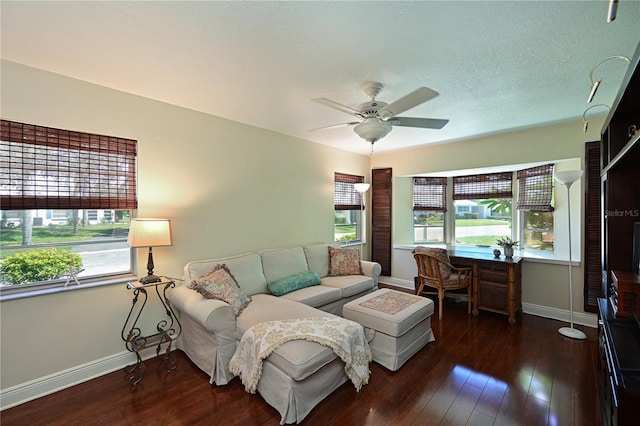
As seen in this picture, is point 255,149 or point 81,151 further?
point 255,149

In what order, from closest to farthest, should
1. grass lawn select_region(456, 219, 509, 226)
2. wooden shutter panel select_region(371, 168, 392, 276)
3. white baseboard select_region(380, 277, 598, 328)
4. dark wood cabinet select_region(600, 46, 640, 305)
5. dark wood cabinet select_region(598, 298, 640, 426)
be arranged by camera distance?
1. dark wood cabinet select_region(598, 298, 640, 426)
2. dark wood cabinet select_region(600, 46, 640, 305)
3. white baseboard select_region(380, 277, 598, 328)
4. grass lawn select_region(456, 219, 509, 226)
5. wooden shutter panel select_region(371, 168, 392, 276)

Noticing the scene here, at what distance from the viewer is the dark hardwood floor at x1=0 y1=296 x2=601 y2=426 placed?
1921 millimetres

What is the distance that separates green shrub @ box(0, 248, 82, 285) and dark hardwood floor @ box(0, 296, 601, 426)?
0.95 metres

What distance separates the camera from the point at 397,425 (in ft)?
6.08

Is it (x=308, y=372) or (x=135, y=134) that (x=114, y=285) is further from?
(x=308, y=372)

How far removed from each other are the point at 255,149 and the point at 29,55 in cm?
209

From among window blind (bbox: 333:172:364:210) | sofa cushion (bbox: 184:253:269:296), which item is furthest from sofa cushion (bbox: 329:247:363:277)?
sofa cushion (bbox: 184:253:269:296)

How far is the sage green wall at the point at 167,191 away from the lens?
217 centimetres

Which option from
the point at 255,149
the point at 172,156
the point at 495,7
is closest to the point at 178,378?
the point at 172,156

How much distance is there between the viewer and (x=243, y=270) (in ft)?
10.3

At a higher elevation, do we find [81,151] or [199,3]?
[199,3]

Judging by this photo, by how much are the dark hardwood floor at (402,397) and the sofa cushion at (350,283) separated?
1.06 meters

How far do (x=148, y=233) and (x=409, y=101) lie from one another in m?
2.44

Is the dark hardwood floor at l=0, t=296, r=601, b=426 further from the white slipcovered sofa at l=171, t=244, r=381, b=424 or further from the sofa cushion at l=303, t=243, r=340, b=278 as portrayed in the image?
the sofa cushion at l=303, t=243, r=340, b=278
